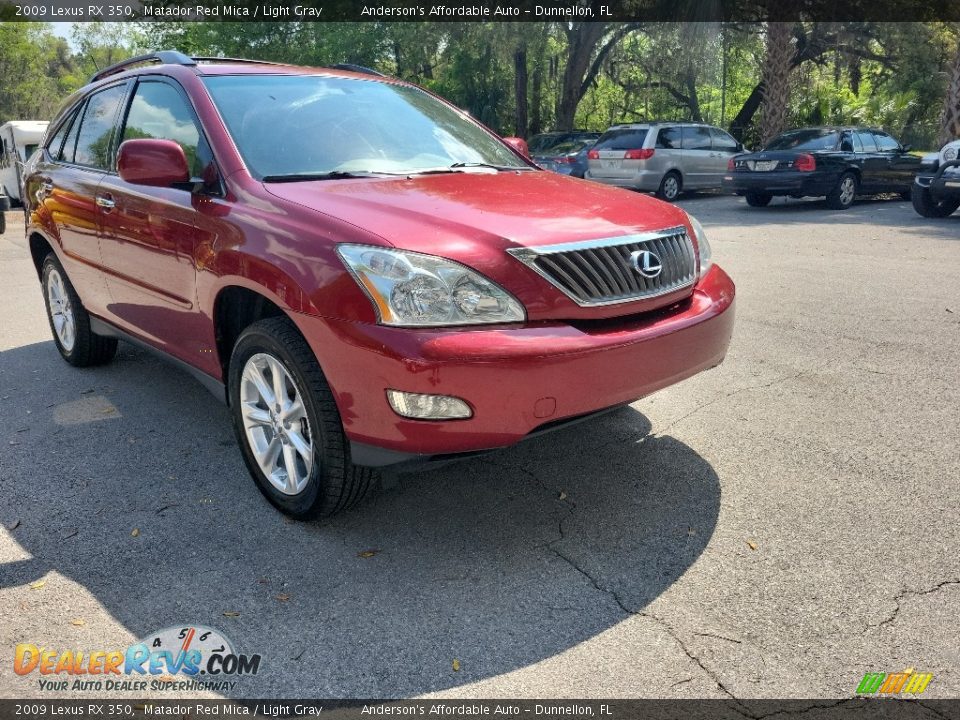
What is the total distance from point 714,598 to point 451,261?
144cm

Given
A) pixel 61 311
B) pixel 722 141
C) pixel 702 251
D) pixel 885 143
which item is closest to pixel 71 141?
pixel 61 311

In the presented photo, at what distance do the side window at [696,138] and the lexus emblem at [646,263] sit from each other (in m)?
14.9

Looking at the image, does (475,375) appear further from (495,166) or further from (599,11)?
(599,11)

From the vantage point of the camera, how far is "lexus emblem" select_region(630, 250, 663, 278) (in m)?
3.23

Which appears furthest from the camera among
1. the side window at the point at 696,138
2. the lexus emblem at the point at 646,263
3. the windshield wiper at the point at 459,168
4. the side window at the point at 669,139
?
the side window at the point at 696,138

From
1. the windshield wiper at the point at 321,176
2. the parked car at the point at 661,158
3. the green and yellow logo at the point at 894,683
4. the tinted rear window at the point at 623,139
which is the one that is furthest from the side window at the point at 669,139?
the green and yellow logo at the point at 894,683

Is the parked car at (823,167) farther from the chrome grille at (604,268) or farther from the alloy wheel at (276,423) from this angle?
the alloy wheel at (276,423)

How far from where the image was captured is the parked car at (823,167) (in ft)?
48.4

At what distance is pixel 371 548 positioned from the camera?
3.26 m

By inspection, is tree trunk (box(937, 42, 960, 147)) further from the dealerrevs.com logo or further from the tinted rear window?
the dealerrevs.com logo

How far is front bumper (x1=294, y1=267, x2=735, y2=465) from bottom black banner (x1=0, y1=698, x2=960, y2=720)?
0.85 m

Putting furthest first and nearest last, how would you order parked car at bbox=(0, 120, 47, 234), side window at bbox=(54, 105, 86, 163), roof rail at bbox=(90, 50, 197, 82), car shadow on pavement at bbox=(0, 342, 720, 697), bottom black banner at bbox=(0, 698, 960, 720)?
parked car at bbox=(0, 120, 47, 234), side window at bbox=(54, 105, 86, 163), roof rail at bbox=(90, 50, 197, 82), car shadow on pavement at bbox=(0, 342, 720, 697), bottom black banner at bbox=(0, 698, 960, 720)

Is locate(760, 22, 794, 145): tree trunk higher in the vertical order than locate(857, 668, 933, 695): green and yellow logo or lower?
higher

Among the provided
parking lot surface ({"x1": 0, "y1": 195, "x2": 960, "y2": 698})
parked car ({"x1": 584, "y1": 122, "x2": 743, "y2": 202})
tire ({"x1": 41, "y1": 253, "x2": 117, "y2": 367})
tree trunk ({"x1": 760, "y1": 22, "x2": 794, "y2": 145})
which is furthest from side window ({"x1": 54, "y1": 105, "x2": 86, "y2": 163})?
tree trunk ({"x1": 760, "y1": 22, "x2": 794, "y2": 145})
